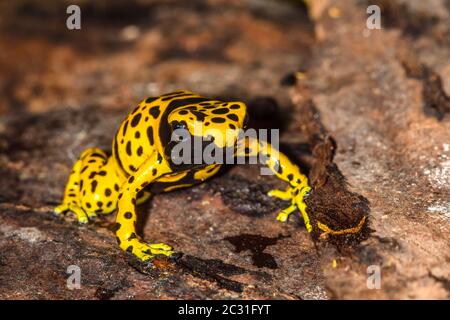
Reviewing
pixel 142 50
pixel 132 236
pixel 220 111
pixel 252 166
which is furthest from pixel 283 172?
pixel 142 50

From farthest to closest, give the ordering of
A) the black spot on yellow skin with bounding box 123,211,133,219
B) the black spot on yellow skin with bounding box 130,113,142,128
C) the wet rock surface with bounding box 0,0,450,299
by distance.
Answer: the black spot on yellow skin with bounding box 130,113,142,128
the black spot on yellow skin with bounding box 123,211,133,219
the wet rock surface with bounding box 0,0,450,299

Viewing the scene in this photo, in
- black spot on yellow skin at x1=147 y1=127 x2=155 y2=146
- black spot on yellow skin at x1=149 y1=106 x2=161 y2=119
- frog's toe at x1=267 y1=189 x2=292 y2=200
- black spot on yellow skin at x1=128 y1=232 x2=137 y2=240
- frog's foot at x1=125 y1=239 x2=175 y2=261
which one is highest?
black spot on yellow skin at x1=149 y1=106 x2=161 y2=119

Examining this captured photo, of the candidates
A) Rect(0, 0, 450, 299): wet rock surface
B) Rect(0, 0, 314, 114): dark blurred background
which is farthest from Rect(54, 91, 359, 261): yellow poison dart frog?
Rect(0, 0, 314, 114): dark blurred background

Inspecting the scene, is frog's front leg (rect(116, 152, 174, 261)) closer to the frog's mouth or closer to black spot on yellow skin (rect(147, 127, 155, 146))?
black spot on yellow skin (rect(147, 127, 155, 146))

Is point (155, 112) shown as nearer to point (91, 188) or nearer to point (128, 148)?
point (128, 148)

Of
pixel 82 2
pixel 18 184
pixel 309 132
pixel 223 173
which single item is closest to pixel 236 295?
pixel 223 173
